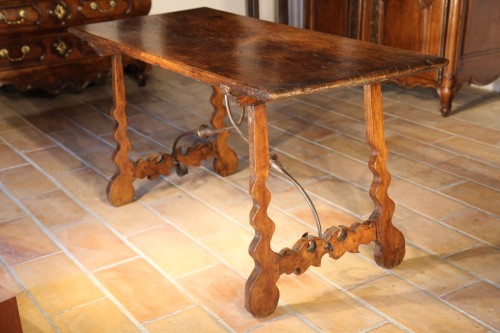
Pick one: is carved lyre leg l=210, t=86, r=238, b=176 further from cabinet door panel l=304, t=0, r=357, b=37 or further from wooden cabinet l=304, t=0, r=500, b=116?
cabinet door panel l=304, t=0, r=357, b=37

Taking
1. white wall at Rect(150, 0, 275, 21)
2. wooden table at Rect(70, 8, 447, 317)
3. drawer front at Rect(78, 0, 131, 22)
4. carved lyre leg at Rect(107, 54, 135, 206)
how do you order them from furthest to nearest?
1. white wall at Rect(150, 0, 275, 21)
2. drawer front at Rect(78, 0, 131, 22)
3. carved lyre leg at Rect(107, 54, 135, 206)
4. wooden table at Rect(70, 8, 447, 317)

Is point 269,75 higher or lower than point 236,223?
higher

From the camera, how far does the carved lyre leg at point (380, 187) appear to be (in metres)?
2.48

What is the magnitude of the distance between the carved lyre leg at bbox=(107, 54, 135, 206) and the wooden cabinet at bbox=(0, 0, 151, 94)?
4.98ft

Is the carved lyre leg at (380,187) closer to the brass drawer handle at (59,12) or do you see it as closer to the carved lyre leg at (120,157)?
the carved lyre leg at (120,157)

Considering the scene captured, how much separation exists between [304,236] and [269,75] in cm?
58

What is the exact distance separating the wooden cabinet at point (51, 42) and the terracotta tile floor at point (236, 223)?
24 cm

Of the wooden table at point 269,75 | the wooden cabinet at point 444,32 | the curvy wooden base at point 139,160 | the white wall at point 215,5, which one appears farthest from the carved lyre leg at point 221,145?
the white wall at point 215,5

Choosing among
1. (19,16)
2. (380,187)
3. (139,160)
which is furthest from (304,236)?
(19,16)

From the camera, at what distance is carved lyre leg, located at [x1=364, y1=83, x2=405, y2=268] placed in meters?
2.48

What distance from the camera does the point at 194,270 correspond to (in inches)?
107

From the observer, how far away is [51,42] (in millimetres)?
4547

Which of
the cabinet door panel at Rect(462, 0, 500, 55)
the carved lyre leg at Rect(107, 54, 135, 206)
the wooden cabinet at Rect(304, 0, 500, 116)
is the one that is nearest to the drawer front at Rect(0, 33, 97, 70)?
the carved lyre leg at Rect(107, 54, 135, 206)

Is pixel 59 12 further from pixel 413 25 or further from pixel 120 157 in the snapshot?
pixel 413 25
